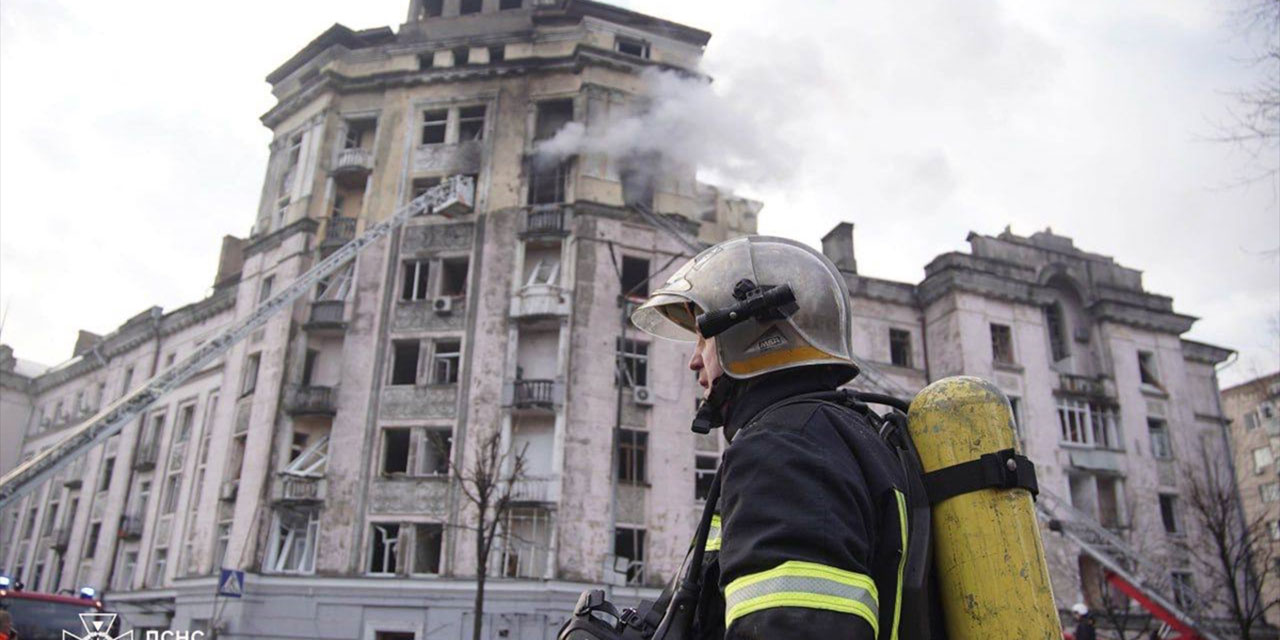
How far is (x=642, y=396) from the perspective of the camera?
25.6m

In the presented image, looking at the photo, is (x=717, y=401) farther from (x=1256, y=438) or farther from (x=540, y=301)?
(x=1256, y=438)

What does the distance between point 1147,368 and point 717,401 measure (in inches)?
1430

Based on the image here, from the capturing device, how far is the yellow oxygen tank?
2195mm

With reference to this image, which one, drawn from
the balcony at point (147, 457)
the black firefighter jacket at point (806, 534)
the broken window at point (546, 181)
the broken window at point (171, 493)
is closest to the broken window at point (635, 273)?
the broken window at point (546, 181)

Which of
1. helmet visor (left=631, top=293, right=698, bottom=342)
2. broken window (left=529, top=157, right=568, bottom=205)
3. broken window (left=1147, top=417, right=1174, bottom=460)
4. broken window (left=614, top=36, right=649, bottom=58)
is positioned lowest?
helmet visor (left=631, top=293, right=698, bottom=342)

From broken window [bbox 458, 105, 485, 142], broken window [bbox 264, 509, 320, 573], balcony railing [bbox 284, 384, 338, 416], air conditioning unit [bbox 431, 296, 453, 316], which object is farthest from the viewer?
broken window [bbox 458, 105, 485, 142]

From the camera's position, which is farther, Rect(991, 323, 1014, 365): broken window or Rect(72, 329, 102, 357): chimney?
Rect(72, 329, 102, 357): chimney

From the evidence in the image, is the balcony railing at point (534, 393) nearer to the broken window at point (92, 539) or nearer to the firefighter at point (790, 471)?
the broken window at point (92, 539)

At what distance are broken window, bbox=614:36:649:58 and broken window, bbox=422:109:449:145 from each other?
6713 millimetres

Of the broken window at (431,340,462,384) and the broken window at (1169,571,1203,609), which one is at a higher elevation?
the broken window at (431,340,462,384)

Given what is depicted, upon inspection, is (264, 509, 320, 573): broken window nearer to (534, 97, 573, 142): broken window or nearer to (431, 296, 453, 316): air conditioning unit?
(431, 296, 453, 316): air conditioning unit

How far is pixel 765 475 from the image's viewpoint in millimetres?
2039

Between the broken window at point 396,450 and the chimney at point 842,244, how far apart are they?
17.2m

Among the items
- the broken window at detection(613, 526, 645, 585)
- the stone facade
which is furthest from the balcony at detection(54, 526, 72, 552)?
the stone facade
